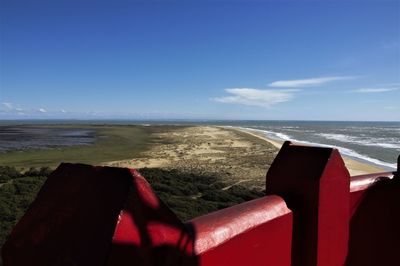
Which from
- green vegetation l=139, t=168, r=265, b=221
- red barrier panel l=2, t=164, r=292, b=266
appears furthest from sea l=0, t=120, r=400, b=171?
red barrier panel l=2, t=164, r=292, b=266

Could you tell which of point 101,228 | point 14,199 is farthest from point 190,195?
point 101,228

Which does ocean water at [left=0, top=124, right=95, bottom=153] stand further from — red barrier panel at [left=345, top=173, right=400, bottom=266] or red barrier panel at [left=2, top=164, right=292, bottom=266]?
red barrier panel at [left=2, top=164, right=292, bottom=266]

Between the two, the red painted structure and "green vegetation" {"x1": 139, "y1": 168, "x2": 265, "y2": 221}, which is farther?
"green vegetation" {"x1": 139, "y1": 168, "x2": 265, "y2": 221}

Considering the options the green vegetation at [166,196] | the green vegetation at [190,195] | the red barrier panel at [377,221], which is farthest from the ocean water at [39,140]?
the red barrier panel at [377,221]

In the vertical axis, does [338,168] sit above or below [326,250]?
above

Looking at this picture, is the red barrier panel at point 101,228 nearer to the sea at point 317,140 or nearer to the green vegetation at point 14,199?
the green vegetation at point 14,199

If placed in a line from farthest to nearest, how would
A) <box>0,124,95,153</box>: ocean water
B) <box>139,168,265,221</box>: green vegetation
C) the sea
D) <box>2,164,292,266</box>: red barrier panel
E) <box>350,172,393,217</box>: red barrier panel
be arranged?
<box>0,124,95,153</box>: ocean water → the sea → <box>139,168,265,221</box>: green vegetation → <box>350,172,393,217</box>: red barrier panel → <box>2,164,292,266</box>: red barrier panel

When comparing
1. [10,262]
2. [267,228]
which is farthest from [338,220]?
[10,262]

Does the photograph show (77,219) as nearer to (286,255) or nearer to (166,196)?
(286,255)
